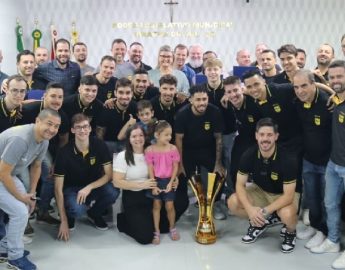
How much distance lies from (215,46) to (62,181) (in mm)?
4428

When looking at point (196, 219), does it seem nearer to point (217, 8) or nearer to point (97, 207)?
point (97, 207)

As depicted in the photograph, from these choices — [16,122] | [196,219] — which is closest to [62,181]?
[16,122]

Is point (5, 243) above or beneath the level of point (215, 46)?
beneath

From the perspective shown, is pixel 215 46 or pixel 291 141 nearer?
pixel 291 141

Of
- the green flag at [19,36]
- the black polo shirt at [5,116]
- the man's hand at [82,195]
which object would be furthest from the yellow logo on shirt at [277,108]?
the green flag at [19,36]

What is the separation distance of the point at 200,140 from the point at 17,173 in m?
1.63

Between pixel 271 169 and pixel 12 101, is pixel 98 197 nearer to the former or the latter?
pixel 12 101

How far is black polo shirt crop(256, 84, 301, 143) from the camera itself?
Answer: 3510 millimetres

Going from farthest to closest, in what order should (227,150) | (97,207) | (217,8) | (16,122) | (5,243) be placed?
(217,8) → (227,150) → (97,207) → (16,122) → (5,243)

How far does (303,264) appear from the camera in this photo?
301 cm

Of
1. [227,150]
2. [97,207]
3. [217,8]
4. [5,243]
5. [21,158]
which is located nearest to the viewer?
[21,158]

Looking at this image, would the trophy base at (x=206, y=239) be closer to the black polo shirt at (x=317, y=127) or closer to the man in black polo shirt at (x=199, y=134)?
the man in black polo shirt at (x=199, y=134)

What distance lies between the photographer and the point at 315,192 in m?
3.36

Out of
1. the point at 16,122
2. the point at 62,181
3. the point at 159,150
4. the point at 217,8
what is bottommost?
the point at 62,181
